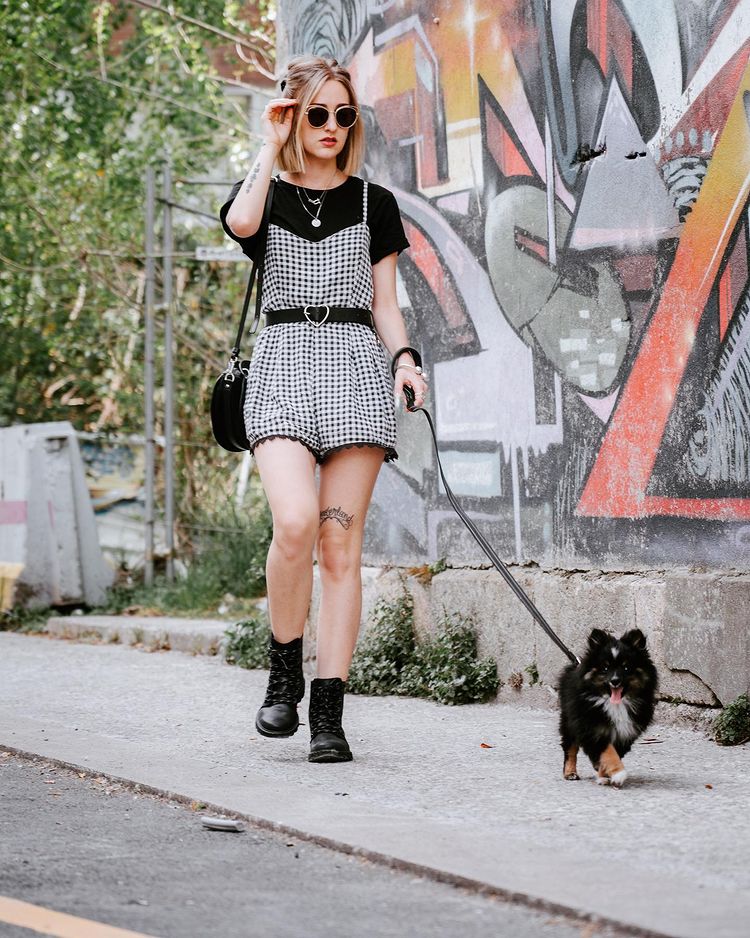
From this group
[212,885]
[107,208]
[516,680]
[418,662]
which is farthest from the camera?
[107,208]

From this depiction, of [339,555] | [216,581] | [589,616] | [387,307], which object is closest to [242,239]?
[387,307]

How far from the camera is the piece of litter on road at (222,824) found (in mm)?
4102

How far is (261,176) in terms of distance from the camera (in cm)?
491

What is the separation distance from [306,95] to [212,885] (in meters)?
2.61

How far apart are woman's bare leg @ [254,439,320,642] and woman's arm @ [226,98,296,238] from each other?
2.32 feet

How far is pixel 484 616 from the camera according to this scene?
668 centimetres

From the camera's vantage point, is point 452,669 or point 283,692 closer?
point 283,692

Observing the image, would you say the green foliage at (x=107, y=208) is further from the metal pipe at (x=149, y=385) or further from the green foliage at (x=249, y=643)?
the green foliage at (x=249, y=643)

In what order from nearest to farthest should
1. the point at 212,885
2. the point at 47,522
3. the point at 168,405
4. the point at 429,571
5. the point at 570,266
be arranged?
the point at 212,885, the point at 570,266, the point at 429,571, the point at 47,522, the point at 168,405

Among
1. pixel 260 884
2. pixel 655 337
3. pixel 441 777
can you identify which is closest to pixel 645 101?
pixel 655 337

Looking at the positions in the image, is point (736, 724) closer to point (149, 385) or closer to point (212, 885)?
point (212, 885)

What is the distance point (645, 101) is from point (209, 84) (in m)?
8.01

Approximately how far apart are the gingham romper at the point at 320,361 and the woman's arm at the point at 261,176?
4.9 inches

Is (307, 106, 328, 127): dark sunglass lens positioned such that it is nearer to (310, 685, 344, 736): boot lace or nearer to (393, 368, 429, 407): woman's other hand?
(393, 368, 429, 407): woman's other hand
